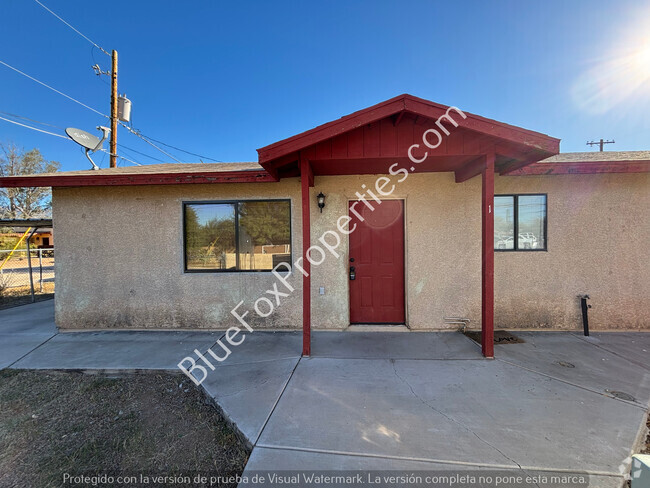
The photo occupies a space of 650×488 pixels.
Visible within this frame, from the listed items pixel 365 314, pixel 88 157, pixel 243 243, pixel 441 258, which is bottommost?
pixel 365 314

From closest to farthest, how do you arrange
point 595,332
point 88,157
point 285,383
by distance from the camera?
point 285,383
point 595,332
point 88,157

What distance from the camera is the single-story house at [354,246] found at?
4.43 metres

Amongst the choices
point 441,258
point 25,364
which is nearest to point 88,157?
point 25,364

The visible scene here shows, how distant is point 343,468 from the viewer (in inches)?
73.9

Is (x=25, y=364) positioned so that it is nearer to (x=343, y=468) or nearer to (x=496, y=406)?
(x=343, y=468)

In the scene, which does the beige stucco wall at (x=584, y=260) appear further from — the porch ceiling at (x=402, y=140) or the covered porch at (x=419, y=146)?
the porch ceiling at (x=402, y=140)

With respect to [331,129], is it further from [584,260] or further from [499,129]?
[584,260]

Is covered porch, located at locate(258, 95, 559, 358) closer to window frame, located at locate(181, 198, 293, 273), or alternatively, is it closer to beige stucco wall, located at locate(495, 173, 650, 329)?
window frame, located at locate(181, 198, 293, 273)

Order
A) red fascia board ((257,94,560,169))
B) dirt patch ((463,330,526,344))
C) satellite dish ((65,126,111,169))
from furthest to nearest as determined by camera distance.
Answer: satellite dish ((65,126,111,169))
dirt patch ((463,330,526,344))
red fascia board ((257,94,560,169))

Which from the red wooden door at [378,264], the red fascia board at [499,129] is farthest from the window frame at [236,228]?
the red fascia board at [499,129]

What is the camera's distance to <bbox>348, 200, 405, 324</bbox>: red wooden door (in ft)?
15.3

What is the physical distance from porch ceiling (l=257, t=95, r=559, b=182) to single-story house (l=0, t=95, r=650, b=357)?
502mm

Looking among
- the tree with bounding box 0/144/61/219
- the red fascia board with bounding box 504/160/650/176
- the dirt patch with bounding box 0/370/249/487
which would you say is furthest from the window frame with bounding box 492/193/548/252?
the tree with bounding box 0/144/61/219

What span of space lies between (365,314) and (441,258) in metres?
1.67
